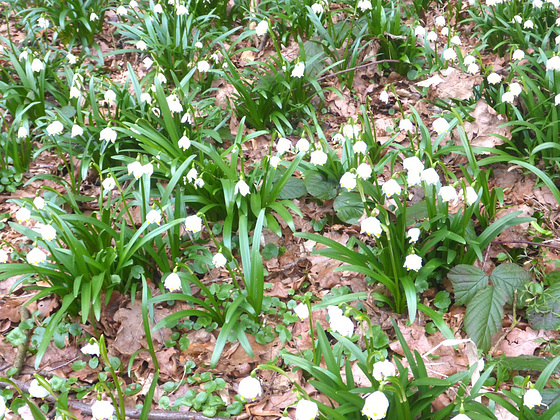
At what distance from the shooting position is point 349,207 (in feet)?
9.55

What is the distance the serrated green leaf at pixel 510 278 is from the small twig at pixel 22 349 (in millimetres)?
2472

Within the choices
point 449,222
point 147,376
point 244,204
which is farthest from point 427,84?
point 147,376

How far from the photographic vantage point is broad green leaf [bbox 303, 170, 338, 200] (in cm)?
310

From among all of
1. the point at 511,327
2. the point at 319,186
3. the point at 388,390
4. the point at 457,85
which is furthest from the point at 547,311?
the point at 457,85

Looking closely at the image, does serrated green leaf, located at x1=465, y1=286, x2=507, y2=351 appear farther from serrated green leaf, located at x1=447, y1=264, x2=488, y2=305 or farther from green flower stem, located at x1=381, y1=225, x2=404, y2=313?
green flower stem, located at x1=381, y1=225, x2=404, y2=313

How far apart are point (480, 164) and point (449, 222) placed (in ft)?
2.40

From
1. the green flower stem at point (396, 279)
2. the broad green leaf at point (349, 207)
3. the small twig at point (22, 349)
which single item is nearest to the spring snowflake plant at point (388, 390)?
the green flower stem at point (396, 279)

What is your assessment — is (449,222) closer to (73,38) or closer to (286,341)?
(286,341)

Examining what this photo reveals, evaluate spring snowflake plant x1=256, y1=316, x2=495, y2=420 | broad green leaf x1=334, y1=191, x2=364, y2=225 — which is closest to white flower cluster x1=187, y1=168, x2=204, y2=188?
broad green leaf x1=334, y1=191, x2=364, y2=225

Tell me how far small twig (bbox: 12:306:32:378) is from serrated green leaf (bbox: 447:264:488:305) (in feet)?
7.43

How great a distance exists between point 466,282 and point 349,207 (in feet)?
2.62

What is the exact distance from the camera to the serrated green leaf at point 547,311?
2.33m

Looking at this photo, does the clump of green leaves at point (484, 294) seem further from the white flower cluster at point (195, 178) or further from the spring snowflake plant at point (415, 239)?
the white flower cluster at point (195, 178)

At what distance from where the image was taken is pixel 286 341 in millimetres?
2576
